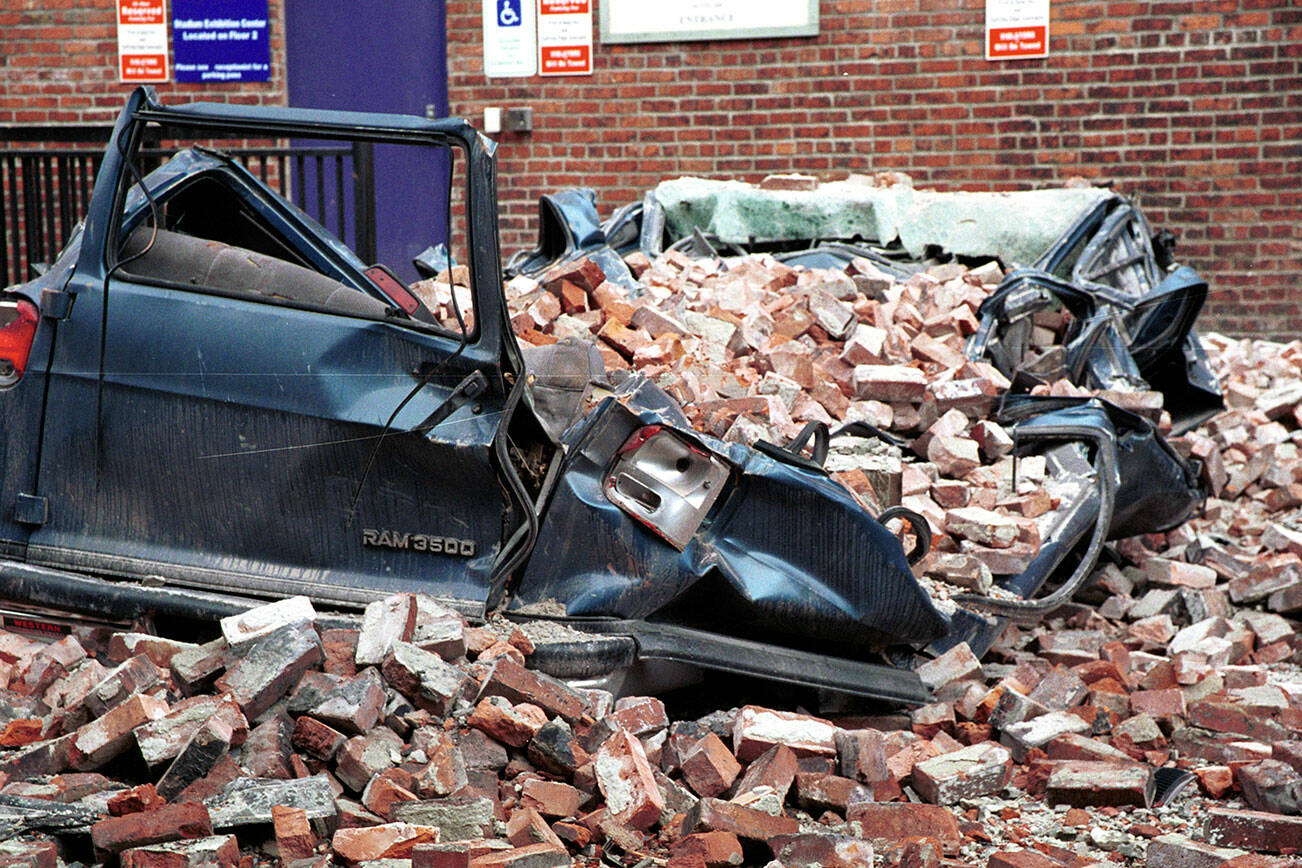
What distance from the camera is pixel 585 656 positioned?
333cm

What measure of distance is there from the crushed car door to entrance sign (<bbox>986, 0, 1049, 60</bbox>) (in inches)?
287

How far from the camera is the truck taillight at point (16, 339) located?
11.7ft

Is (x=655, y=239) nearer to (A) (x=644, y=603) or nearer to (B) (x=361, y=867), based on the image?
(A) (x=644, y=603)

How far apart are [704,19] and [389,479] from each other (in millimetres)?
7302

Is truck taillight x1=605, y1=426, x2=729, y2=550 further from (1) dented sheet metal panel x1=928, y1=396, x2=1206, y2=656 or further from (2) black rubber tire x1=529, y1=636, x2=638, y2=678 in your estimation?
(1) dented sheet metal panel x1=928, y1=396, x2=1206, y2=656

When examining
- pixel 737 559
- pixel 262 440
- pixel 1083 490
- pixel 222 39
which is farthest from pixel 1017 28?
pixel 262 440

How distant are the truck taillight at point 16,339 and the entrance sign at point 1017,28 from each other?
7.83m

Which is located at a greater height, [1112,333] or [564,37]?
[564,37]

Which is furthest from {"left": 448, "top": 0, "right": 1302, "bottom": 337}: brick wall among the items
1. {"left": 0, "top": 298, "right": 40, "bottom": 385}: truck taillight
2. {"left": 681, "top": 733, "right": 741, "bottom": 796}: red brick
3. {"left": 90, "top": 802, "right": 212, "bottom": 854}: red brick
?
{"left": 90, "top": 802, "right": 212, "bottom": 854}: red brick

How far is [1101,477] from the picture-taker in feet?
15.1

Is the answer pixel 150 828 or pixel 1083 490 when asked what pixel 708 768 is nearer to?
pixel 150 828

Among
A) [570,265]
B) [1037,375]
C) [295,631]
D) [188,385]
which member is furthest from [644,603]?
[1037,375]

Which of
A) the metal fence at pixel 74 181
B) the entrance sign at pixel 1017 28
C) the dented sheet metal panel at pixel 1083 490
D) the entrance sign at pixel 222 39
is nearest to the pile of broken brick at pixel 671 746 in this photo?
the dented sheet metal panel at pixel 1083 490

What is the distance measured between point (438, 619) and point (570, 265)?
262 centimetres
